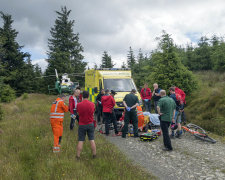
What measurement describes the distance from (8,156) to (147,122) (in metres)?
5.59

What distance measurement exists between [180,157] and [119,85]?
654 cm

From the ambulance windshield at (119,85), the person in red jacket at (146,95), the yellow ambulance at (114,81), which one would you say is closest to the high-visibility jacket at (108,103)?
the yellow ambulance at (114,81)

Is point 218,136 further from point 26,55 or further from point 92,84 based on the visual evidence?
point 26,55

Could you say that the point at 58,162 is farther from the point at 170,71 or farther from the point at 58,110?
the point at 170,71

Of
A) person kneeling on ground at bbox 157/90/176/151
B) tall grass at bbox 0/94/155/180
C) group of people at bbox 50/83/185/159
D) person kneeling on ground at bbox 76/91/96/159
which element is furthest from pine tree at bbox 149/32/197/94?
person kneeling on ground at bbox 76/91/96/159

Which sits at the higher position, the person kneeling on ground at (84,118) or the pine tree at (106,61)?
the pine tree at (106,61)

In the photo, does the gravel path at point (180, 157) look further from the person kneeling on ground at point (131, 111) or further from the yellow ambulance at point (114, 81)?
the yellow ambulance at point (114, 81)

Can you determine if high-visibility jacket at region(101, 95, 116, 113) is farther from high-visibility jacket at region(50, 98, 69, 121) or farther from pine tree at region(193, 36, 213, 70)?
pine tree at region(193, 36, 213, 70)

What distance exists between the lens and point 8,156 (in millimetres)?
5789

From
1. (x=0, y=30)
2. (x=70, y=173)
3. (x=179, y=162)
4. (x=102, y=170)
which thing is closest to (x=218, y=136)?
(x=179, y=162)

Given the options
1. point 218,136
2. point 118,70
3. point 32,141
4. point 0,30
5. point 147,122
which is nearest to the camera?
point 32,141

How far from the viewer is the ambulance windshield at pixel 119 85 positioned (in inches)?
456

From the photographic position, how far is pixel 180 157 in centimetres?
590

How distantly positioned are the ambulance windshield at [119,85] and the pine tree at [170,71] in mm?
2656
